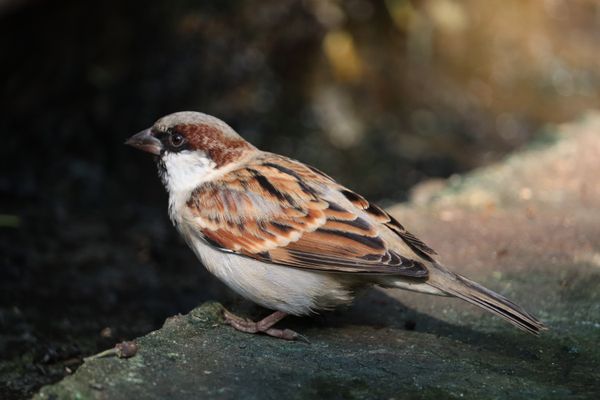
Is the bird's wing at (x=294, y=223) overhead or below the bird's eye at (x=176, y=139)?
below

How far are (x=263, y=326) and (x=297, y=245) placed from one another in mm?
441

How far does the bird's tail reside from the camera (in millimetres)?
4305

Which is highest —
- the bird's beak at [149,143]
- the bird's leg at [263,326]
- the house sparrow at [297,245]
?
the bird's beak at [149,143]

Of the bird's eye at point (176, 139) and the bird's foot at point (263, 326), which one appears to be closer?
the bird's foot at point (263, 326)

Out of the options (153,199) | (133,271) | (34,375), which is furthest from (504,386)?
(153,199)

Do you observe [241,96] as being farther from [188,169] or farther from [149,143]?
[188,169]

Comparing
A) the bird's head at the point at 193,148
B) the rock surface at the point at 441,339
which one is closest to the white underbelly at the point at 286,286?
the rock surface at the point at 441,339

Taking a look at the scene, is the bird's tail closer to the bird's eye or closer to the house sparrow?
the house sparrow

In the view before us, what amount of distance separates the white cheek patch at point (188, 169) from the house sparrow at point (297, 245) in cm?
2

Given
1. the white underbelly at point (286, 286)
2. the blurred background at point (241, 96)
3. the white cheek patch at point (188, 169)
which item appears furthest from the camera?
the blurred background at point (241, 96)

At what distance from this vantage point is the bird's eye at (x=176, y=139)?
16.9ft

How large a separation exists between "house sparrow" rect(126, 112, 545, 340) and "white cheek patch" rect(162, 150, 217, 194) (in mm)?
22

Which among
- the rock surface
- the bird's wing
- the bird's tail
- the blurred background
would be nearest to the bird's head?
the bird's wing

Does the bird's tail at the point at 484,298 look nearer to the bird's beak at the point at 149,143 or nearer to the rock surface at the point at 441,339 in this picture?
the rock surface at the point at 441,339
